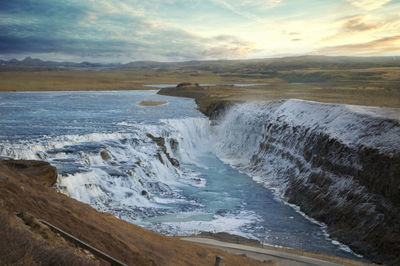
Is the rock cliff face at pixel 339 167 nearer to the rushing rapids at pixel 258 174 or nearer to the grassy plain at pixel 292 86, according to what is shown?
the rushing rapids at pixel 258 174

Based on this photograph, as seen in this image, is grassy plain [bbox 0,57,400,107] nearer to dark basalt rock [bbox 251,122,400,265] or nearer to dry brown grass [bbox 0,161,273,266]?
dark basalt rock [bbox 251,122,400,265]

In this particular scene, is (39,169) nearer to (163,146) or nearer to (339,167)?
(163,146)

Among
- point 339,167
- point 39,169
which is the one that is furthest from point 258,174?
point 39,169

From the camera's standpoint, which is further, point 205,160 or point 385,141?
point 205,160

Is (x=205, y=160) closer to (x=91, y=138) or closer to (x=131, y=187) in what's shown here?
(x=91, y=138)

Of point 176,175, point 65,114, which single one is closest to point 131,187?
point 176,175

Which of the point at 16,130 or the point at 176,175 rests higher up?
the point at 16,130

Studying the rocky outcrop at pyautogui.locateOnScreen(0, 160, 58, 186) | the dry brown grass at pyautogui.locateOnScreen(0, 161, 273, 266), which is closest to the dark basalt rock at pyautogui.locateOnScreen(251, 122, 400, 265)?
the dry brown grass at pyautogui.locateOnScreen(0, 161, 273, 266)
